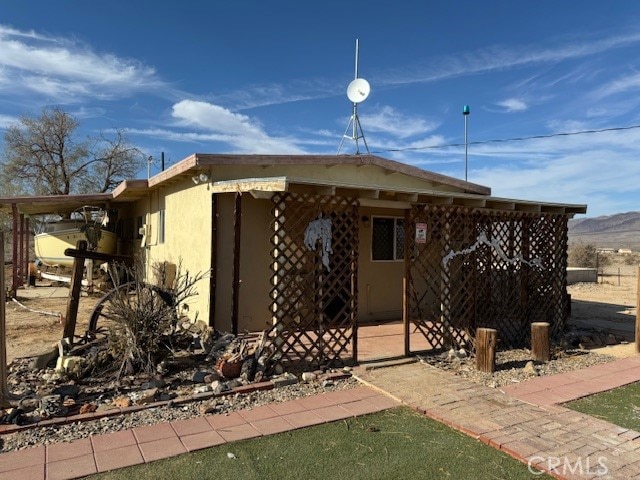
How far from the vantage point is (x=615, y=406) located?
513cm

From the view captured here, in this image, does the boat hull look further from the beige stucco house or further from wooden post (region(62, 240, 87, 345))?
wooden post (region(62, 240, 87, 345))

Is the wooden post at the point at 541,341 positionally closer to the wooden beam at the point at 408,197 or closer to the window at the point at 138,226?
the wooden beam at the point at 408,197

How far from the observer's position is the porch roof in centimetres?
Result: 598

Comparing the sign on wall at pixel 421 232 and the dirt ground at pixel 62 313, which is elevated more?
the sign on wall at pixel 421 232

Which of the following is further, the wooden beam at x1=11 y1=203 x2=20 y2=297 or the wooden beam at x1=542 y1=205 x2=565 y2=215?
the wooden beam at x1=11 y1=203 x2=20 y2=297

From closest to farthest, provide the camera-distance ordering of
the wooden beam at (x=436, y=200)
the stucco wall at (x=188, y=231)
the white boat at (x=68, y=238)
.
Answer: the wooden beam at (x=436, y=200) → the stucco wall at (x=188, y=231) → the white boat at (x=68, y=238)

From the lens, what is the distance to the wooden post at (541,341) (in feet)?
23.3

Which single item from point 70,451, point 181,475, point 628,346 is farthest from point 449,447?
point 628,346

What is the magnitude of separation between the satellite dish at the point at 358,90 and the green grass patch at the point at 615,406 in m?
7.36

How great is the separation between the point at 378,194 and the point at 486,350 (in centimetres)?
268

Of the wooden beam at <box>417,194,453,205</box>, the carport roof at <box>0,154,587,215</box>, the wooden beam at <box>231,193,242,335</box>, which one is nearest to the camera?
the carport roof at <box>0,154,587,215</box>

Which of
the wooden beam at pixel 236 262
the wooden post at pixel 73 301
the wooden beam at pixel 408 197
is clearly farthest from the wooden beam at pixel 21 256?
the wooden beam at pixel 408 197

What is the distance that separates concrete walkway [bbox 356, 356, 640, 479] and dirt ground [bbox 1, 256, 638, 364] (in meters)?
2.70

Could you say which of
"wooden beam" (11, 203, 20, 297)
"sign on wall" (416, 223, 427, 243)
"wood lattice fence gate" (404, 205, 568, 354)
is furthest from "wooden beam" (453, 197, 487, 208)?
"wooden beam" (11, 203, 20, 297)
